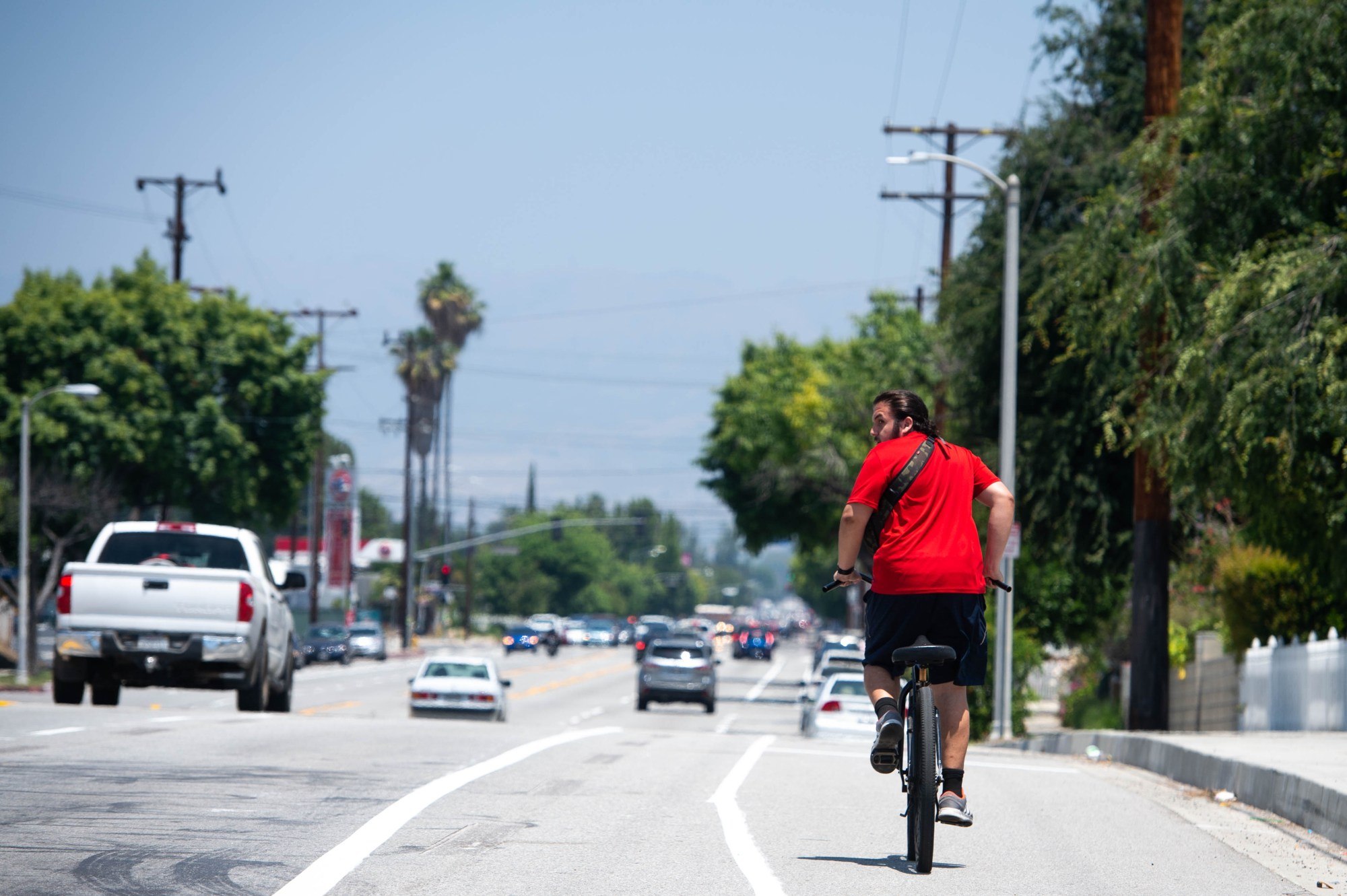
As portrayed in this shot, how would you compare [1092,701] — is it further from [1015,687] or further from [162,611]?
[162,611]

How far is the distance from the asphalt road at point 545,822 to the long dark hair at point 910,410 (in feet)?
6.48

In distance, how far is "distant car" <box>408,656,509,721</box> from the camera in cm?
2958

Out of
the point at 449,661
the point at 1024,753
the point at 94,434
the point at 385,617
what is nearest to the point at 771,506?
the point at 94,434

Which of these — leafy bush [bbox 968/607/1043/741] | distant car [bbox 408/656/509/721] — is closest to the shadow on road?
leafy bush [bbox 968/607/1043/741]

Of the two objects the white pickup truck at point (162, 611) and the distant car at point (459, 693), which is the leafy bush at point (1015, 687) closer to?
the distant car at point (459, 693)

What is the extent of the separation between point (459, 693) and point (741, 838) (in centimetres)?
2188

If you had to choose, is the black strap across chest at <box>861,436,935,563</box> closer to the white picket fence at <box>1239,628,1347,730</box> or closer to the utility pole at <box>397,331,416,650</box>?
the white picket fence at <box>1239,628,1347,730</box>

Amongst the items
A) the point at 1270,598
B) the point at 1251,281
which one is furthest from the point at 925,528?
the point at 1270,598

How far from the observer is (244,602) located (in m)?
17.5

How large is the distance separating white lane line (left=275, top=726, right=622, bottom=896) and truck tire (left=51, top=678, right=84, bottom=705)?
7407 millimetres

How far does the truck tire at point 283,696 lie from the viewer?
770 inches

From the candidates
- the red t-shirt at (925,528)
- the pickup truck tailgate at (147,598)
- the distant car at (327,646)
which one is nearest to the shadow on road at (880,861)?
the red t-shirt at (925,528)

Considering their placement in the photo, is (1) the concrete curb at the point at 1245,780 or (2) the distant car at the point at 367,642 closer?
(1) the concrete curb at the point at 1245,780

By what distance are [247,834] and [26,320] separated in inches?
1629
